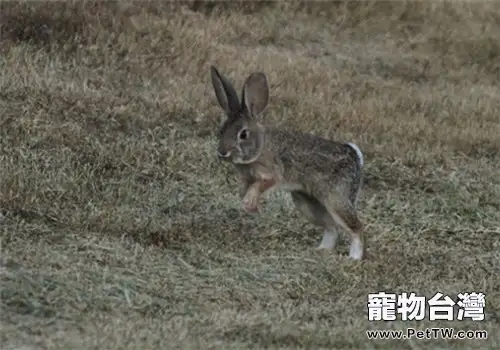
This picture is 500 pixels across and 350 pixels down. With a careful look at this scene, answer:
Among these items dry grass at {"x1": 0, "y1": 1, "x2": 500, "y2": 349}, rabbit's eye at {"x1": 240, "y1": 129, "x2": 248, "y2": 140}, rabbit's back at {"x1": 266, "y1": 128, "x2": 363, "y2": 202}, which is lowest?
dry grass at {"x1": 0, "y1": 1, "x2": 500, "y2": 349}

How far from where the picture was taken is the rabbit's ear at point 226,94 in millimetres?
8141

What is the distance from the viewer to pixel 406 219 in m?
9.50

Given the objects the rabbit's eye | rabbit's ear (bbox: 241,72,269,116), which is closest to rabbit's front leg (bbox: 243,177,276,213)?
the rabbit's eye

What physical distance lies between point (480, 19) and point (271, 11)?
285cm

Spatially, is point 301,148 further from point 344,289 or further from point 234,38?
point 234,38

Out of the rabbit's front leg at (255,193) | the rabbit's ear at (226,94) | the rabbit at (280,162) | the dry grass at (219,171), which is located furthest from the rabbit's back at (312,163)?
the dry grass at (219,171)

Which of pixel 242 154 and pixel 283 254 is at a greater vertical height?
pixel 242 154

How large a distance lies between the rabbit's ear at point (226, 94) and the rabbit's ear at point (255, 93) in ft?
0.19

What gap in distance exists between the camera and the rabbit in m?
8.02

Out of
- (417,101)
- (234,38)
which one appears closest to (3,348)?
(417,101)

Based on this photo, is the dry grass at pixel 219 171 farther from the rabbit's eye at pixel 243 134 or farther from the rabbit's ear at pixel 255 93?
the rabbit's ear at pixel 255 93

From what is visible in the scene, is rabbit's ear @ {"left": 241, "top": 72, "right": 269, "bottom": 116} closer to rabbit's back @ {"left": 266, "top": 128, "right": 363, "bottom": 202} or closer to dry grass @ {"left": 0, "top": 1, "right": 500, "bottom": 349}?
rabbit's back @ {"left": 266, "top": 128, "right": 363, "bottom": 202}

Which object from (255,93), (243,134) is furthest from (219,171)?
(243,134)

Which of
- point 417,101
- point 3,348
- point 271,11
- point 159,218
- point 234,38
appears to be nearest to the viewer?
point 3,348
